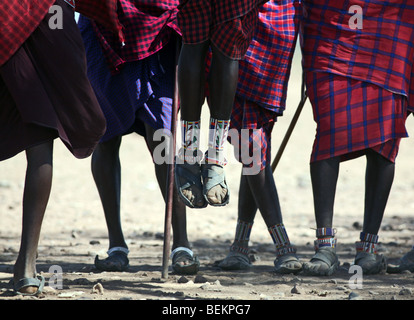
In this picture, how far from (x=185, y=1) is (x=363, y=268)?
177cm

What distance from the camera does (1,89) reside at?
3.03m

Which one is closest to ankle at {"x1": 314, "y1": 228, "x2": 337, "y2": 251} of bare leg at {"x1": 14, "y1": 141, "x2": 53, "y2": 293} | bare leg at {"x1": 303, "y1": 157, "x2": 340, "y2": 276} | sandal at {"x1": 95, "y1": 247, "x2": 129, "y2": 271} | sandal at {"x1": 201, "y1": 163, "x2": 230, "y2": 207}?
bare leg at {"x1": 303, "y1": 157, "x2": 340, "y2": 276}

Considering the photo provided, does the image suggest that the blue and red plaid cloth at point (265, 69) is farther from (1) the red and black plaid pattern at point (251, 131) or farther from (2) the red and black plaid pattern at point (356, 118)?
(2) the red and black plaid pattern at point (356, 118)

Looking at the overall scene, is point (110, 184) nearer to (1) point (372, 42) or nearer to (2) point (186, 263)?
(2) point (186, 263)

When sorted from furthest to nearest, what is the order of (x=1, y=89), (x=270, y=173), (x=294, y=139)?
(x=294, y=139)
(x=270, y=173)
(x=1, y=89)

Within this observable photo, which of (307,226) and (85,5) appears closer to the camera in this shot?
(85,5)

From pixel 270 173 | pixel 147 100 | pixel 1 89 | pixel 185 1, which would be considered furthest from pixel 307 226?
pixel 1 89

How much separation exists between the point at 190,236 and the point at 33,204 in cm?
278

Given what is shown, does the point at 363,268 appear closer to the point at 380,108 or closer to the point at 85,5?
the point at 380,108

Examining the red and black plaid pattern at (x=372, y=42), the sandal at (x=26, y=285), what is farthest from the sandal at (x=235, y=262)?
the sandal at (x=26, y=285)

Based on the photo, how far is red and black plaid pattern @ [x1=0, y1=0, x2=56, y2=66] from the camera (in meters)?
2.91

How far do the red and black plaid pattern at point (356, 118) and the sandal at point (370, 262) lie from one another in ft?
1.86

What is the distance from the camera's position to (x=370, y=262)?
3758 millimetres

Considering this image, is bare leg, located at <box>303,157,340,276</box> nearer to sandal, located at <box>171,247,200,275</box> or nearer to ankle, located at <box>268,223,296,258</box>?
ankle, located at <box>268,223,296,258</box>
